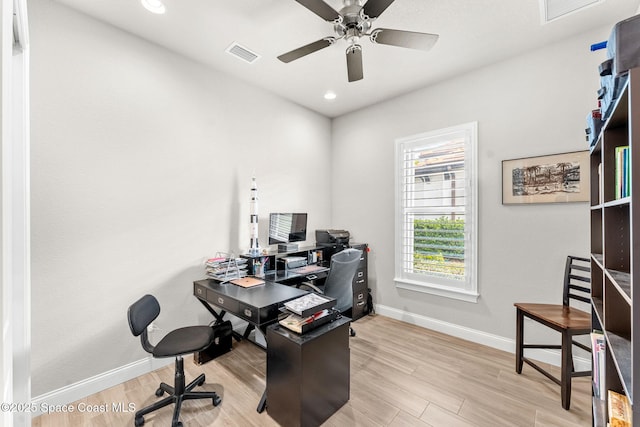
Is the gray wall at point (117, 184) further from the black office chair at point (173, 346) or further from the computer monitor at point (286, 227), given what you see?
the black office chair at point (173, 346)

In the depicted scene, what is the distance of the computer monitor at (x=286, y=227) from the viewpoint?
317 centimetres

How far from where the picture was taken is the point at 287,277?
2719 mm

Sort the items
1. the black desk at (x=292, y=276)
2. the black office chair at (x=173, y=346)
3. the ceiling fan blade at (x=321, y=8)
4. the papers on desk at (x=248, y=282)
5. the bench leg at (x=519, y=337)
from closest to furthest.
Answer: the ceiling fan blade at (x=321, y=8) → the black office chair at (x=173, y=346) → the bench leg at (x=519, y=337) → the papers on desk at (x=248, y=282) → the black desk at (x=292, y=276)

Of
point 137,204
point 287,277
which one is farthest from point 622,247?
point 137,204

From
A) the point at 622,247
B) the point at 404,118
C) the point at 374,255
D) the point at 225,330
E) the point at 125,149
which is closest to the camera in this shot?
the point at 622,247

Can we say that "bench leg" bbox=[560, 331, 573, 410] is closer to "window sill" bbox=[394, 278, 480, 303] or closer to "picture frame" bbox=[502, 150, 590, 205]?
"window sill" bbox=[394, 278, 480, 303]

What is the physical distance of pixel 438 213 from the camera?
3.13m

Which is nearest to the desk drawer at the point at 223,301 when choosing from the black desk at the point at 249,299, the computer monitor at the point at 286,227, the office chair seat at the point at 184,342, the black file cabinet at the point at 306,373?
the black desk at the point at 249,299

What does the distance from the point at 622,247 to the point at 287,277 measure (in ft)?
7.67

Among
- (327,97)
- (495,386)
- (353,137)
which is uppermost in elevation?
(327,97)

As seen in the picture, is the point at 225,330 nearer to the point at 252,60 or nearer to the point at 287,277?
the point at 287,277

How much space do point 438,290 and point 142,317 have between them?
2.92 m

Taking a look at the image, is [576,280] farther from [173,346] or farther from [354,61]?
[173,346]

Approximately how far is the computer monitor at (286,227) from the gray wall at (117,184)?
0.32 meters
